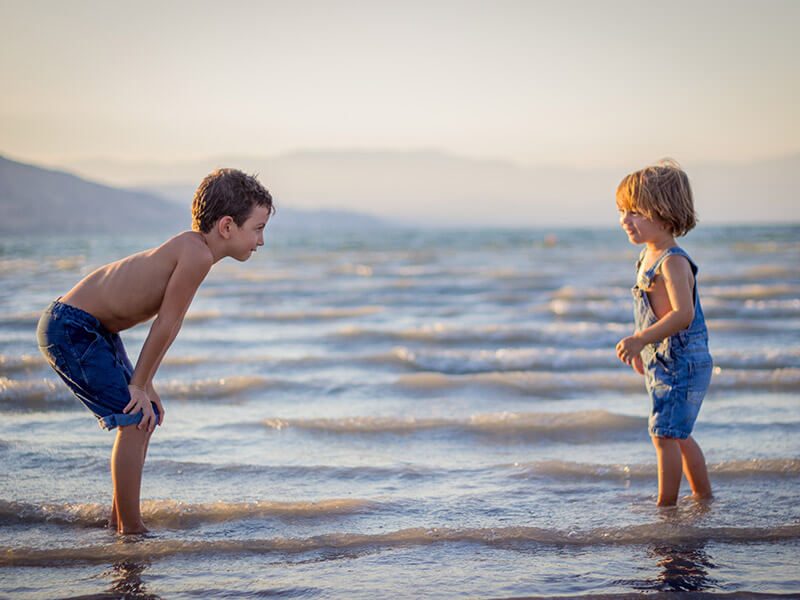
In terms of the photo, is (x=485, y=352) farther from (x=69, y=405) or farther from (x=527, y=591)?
(x=527, y=591)

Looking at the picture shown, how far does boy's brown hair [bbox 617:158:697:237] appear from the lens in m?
3.79

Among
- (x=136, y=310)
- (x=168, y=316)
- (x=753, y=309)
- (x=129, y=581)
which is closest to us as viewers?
(x=129, y=581)

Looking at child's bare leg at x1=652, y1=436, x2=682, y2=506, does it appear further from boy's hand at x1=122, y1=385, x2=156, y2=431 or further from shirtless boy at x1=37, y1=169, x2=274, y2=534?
boy's hand at x1=122, y1=385, x2=156, y2=431

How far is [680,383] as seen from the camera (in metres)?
3.83

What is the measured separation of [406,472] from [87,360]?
1.88m

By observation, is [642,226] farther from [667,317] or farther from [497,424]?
[497,424]

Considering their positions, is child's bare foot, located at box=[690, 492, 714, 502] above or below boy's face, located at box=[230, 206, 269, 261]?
below

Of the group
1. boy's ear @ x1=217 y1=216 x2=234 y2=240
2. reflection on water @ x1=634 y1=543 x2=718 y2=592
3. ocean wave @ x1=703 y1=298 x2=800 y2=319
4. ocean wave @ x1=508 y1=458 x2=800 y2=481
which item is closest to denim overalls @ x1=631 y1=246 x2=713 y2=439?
reflection on water @ x1=634 y1=543 x2=718 y2=592

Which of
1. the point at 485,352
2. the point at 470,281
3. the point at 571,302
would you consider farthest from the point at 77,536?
the point at 470,281

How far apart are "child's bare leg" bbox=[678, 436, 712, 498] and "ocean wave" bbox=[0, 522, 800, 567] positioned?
1.37 feet

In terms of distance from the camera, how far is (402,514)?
3.91 meters

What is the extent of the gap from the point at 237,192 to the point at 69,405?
3.47 meters

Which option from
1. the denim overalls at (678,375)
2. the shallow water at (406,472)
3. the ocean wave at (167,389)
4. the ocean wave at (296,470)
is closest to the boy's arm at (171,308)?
the shallow water at (406,472)

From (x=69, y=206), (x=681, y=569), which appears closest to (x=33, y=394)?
(x=681, y=569)
